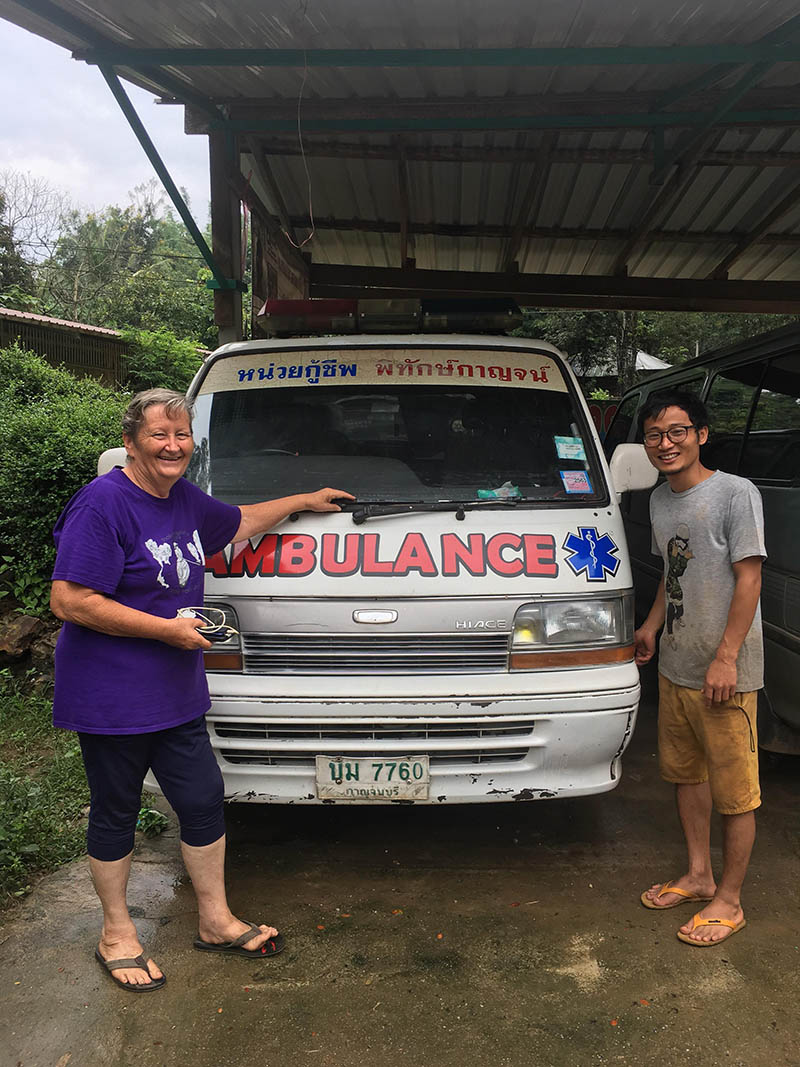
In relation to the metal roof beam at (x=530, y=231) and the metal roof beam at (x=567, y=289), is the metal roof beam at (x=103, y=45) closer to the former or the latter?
the metal roof beam at (x=530, y=231)

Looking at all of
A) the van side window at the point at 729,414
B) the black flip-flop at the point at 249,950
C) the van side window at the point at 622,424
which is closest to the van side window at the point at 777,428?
the van side window at the point at 729,414

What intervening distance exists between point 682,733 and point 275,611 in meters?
1.54

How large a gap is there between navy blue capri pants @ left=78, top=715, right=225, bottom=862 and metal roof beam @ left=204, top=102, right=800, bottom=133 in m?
3.60

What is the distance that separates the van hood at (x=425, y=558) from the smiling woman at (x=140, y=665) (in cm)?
28

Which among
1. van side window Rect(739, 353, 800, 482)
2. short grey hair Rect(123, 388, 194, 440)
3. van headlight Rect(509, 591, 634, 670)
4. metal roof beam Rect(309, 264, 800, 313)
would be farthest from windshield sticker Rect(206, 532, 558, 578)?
metal roof beam Rect(309, 264, 800, 313)

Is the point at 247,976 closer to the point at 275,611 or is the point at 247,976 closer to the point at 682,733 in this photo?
the point at 275,611

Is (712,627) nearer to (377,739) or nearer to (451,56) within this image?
(377,739)

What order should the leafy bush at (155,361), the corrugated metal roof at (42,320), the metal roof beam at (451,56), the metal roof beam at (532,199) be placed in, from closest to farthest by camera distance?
the metal roof beam at (451,56) < the metal roof beam at (532,199) < the corrugated metal roof at (42,320) < the leafy bush at (155,361)

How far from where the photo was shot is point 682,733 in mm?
2873

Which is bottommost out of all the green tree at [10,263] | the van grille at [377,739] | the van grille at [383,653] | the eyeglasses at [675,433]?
the van grille at [377,739]

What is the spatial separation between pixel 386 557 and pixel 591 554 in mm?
756

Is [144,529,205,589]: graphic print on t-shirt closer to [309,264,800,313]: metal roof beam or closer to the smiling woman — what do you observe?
the smiling woman

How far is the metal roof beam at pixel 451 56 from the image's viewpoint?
3727 millimetres

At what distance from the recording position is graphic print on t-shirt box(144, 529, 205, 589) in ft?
7.80
